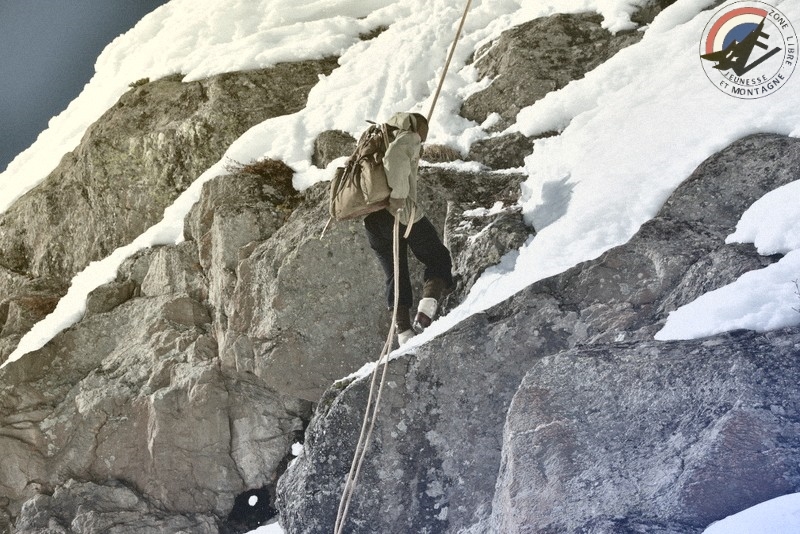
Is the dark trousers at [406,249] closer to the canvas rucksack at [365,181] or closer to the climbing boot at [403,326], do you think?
the climbing boot at [403,326]

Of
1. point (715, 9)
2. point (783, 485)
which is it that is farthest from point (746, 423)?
point (715, 9)

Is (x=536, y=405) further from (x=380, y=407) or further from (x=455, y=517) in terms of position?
(x=380, y=407)

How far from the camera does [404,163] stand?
21.3 feet

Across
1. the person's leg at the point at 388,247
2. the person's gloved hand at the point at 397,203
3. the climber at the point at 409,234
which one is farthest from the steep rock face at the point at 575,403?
the person's gloved hand at the point at 397,203

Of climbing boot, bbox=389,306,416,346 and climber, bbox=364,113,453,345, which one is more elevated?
climber, bbox=364,113,453,345

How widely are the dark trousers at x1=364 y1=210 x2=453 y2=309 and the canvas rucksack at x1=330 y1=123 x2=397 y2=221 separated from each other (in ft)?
0.76

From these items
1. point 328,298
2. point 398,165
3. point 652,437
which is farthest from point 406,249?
point 652,437

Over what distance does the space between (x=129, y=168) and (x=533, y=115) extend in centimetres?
746

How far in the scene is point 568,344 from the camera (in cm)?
550

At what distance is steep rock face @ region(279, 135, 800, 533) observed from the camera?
12.2 ft

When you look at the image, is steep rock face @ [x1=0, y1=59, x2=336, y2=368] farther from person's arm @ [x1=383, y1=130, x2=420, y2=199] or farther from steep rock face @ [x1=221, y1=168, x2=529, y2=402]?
person's arm @ [x1=383, y1=130, x2=420, y2=199]

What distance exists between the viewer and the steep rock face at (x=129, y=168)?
39.9 ft

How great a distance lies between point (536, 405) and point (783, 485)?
1.32 metres

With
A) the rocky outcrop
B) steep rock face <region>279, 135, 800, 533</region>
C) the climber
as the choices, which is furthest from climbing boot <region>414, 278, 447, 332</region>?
steep rock face <region>279, 135, 800, 533</region>
